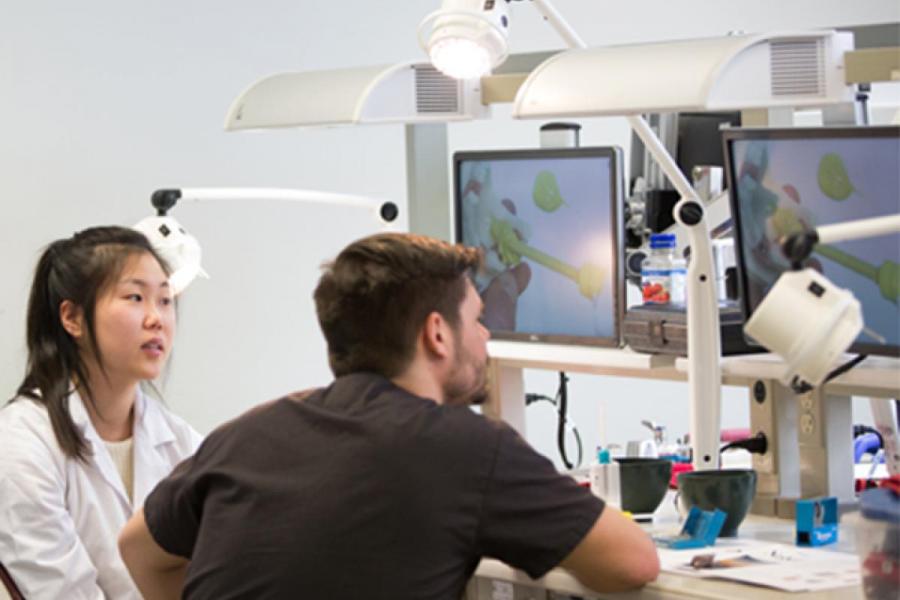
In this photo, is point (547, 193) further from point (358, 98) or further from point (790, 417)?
point (790, 417)

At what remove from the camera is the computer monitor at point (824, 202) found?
95.6 inches

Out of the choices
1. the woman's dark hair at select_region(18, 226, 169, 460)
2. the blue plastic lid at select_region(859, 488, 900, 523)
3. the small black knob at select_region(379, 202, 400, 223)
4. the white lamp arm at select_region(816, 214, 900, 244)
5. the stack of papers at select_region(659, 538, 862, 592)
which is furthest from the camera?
the small black knob at select_region(379, 202, 400, 223)

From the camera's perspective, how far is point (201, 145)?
454 cm

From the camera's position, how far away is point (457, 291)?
2086 mm

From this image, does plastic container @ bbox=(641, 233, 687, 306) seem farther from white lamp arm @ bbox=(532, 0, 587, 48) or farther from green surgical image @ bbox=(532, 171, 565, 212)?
white lamp arm @ bbox=(532, 0, 587, 48)

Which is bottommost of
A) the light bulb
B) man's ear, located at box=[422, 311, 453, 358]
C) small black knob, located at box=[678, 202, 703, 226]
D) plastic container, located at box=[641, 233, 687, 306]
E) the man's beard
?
the man's beard

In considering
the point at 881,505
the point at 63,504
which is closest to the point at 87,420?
the point at 63,504

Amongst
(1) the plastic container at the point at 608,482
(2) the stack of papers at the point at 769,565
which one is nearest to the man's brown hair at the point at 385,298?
(2) the stack of papers at the point at 769,565

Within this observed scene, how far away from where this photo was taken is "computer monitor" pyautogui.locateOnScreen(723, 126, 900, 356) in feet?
7.97

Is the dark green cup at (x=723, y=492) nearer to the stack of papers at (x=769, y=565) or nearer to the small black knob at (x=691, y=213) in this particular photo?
the stack of papers at (x=769, y=565)

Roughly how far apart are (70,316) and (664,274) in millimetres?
1129

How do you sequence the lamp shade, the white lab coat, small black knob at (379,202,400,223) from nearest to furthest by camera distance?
1. the lamp shade
2. the white lab coat
3. small black knob at (379,202,400,223)

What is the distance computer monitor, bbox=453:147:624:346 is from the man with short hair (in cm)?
89

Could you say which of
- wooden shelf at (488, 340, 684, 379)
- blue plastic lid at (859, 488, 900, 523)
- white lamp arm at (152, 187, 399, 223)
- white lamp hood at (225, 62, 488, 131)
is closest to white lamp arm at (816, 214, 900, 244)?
blue plastic lid at (859, 488, 900, 523)
